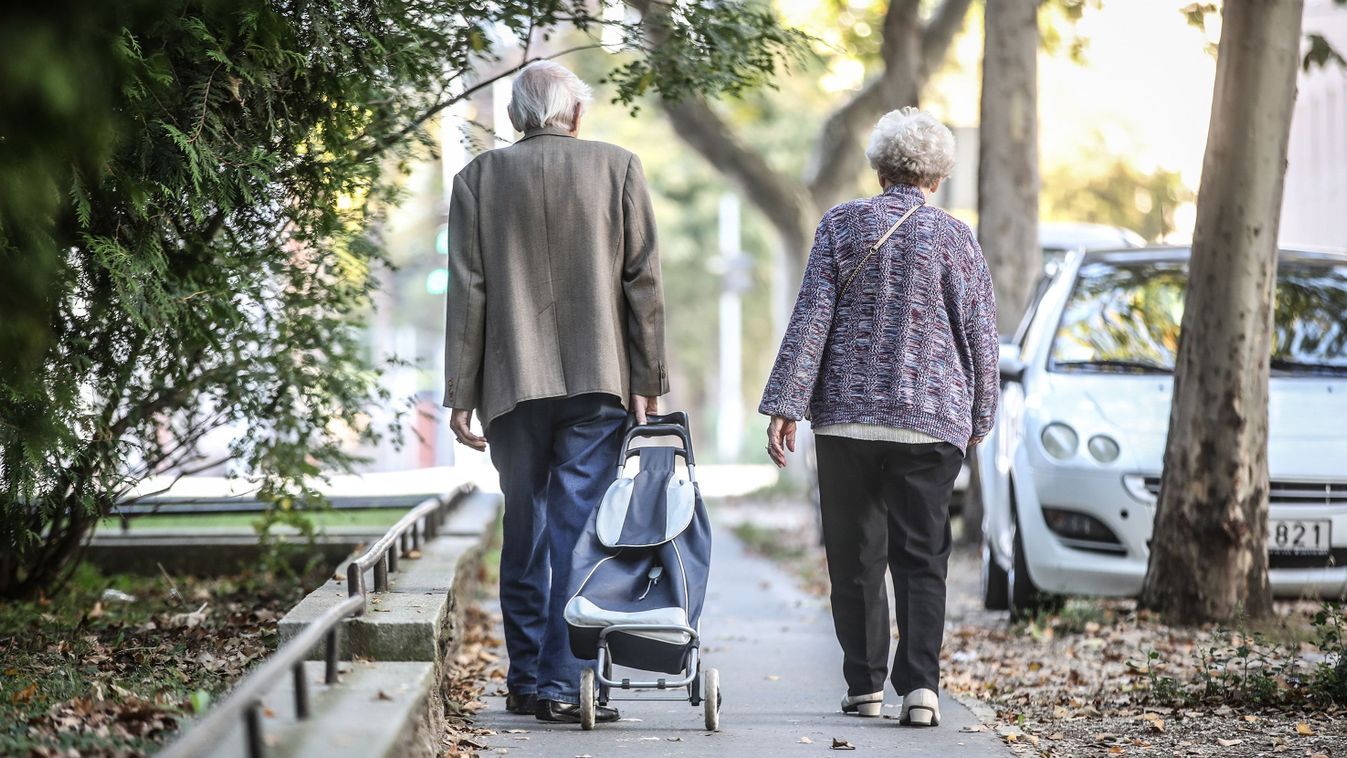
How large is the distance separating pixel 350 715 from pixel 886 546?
2.45 m

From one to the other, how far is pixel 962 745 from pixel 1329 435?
365 centimetres

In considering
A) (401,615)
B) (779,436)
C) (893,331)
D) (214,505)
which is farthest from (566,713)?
(214,505)

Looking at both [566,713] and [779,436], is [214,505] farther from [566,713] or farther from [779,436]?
[779,436]

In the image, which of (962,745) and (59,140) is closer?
(59,140)

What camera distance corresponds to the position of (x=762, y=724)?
5.56 meters

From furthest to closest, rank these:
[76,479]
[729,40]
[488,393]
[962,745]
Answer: [729,40] < [76,479] < [488,393] < [962,745]

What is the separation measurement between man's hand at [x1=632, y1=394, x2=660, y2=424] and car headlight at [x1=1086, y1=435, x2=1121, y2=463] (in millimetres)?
2987

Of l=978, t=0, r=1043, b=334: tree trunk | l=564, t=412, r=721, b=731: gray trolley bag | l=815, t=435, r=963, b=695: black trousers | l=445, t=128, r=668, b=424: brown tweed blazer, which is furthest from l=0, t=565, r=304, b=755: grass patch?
l=978, t=0, r=1043, b=334: tree trunk

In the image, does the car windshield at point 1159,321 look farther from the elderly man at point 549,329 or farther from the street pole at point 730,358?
the street pole at point 730,358

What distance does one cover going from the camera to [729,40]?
670 cm

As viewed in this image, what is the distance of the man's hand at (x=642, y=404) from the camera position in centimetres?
554

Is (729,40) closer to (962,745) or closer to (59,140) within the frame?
(962,745)

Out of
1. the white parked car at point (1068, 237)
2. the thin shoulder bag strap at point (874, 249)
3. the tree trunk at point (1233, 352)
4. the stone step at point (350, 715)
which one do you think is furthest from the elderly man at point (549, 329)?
the white parked car at point (1068, 237)

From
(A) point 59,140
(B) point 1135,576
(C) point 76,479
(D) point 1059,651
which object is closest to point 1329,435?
(B) point 1135,576
